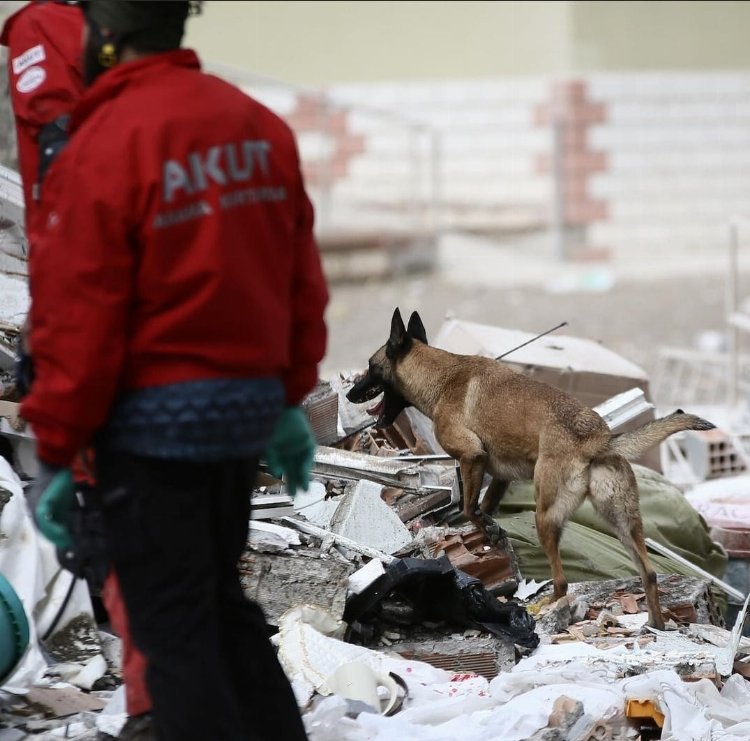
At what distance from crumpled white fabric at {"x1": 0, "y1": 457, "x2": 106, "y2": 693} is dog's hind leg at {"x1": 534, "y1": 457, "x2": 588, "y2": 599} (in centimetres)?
181

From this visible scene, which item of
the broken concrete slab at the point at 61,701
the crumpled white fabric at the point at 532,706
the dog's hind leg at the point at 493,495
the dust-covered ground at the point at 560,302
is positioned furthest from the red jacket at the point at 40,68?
the dust-covered ground at the point at 560,302

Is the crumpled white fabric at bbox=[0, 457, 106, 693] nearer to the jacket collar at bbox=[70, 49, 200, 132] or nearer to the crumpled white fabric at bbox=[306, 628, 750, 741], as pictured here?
the crumpled white fabric at bbox=[306, 628, 750, 741]

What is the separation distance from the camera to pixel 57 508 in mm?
2496

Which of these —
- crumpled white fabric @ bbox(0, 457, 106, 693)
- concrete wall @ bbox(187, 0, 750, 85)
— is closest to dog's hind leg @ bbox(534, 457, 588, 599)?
crumpled white fabric @ bbox(0, 457, 106, 693)

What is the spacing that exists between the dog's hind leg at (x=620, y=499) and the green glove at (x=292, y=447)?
2.11 metres

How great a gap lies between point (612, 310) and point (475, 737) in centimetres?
1037

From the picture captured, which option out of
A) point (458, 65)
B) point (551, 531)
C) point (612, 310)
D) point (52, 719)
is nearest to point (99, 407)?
point (52, 719)

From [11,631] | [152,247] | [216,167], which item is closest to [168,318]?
[152,247]

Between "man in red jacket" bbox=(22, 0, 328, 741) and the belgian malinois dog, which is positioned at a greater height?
"man in red jacket" bbox=(22, 0, 328, 741)

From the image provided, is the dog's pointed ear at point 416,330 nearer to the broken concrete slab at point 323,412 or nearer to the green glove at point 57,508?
the broken concrete slab at point 323,412

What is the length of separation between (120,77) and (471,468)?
120 inches

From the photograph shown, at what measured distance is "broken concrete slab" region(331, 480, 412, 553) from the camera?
15.4ft

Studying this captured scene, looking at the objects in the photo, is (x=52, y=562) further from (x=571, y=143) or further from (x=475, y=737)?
(x=571, y=143)

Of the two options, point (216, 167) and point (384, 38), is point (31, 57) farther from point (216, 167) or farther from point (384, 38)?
point (384, 38)
